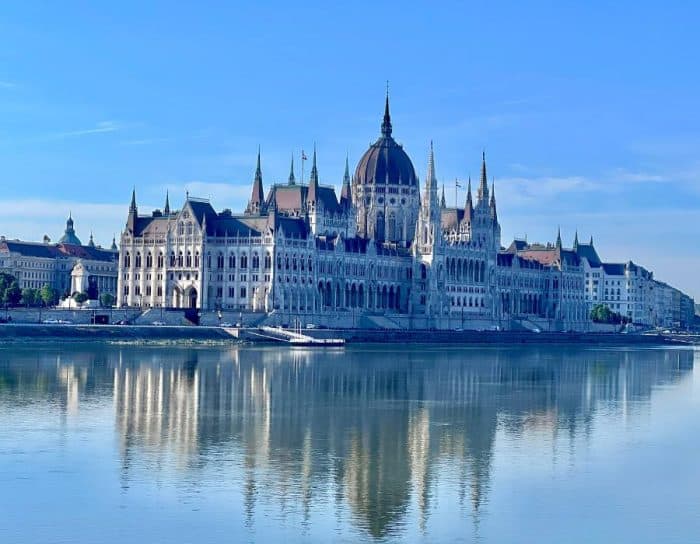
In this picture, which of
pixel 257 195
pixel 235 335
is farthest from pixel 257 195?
pixel 235 335

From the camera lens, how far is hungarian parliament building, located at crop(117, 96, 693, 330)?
158 m

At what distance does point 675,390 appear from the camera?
7962cm

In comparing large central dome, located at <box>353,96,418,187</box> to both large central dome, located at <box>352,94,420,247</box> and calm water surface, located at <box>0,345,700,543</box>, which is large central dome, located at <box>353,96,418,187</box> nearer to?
large central dome, located at <box>352,94,420,247</box>

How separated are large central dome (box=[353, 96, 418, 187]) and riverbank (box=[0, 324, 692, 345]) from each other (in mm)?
32756

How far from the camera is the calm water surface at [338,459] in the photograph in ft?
110

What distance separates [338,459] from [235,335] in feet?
302

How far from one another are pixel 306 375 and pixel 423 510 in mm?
47734

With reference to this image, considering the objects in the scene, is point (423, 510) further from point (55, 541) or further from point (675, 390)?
point (675, 390)

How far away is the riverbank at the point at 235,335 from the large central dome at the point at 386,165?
32.8m

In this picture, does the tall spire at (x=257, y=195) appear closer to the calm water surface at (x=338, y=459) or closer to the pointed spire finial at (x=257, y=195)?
the pointed spire finial at (x=257, y=195)

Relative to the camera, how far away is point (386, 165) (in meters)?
194

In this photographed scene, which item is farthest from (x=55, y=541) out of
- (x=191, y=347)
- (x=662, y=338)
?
(x=662, y=338)

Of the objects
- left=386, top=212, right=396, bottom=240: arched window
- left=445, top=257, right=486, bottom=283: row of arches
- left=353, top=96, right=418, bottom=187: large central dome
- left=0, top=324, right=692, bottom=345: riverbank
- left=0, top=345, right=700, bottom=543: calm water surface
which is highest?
left=353, top=96, right=418, bottom=187: large central dome

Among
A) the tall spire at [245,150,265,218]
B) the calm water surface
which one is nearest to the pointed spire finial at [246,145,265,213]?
the tall spire at [245,150,265,218]
